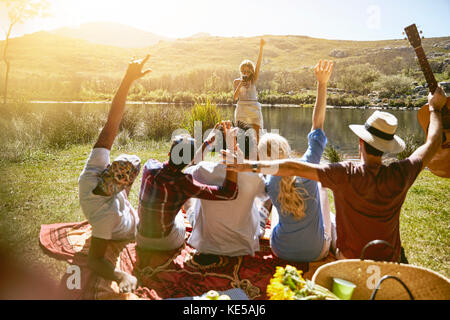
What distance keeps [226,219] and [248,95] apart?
4517 mm

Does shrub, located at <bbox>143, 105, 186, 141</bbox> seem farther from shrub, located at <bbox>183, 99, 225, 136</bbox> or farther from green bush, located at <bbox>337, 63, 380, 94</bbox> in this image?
green bush, located at <bbox>337, 63, 380, 94</bbox>

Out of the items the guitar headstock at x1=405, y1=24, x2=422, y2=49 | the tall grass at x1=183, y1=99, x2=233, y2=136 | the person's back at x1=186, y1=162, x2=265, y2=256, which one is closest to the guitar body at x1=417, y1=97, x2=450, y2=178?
the guitar headstock at x1=405, y1=24, x2=422, y2=49

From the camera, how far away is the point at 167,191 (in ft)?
8.45

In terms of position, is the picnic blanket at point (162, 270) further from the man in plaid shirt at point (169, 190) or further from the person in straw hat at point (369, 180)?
the person in straw hat at point (369, 180)

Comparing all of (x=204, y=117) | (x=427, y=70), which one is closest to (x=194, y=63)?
(x=204, y=117)

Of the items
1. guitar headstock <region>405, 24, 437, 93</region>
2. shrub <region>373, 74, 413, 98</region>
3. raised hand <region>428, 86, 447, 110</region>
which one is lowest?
raised hand <region>428, 86, 447, 110</region>

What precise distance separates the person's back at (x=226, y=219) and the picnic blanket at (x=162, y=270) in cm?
14

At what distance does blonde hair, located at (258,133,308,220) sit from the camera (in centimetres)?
259

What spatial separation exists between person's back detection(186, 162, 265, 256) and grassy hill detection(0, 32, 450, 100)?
25913mm

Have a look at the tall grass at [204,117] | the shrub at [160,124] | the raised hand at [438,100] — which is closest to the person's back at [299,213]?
the raised hand at [438,100]

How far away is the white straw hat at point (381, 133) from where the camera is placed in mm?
2299

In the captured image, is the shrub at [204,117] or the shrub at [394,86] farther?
the shrub at [394,86]
